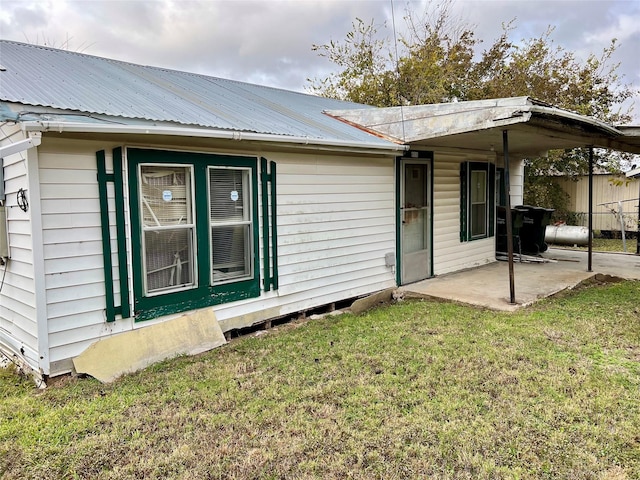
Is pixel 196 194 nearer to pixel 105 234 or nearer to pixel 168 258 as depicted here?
pixel 168 258

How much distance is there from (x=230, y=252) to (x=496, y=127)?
3489mm

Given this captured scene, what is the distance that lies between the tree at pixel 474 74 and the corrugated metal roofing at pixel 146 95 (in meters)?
10.5

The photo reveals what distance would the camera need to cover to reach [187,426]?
10.1 feet

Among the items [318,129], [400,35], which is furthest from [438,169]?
[400,35]

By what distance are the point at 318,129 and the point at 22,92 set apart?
131 inches

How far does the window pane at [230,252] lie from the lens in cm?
490

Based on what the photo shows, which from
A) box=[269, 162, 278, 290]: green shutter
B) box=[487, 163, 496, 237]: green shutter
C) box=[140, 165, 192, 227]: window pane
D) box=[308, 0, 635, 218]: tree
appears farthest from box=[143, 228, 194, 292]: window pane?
box=[308, 0, 635, 218]: tree

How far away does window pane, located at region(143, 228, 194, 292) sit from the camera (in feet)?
14.3

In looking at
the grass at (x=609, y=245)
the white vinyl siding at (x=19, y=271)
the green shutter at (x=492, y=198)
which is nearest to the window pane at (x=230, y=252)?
the white vinyl siding at (x=19, y=271)

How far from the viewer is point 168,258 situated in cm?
452

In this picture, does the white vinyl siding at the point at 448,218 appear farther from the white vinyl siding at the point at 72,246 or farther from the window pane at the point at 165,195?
the white vinyl siding at the point at 72,246

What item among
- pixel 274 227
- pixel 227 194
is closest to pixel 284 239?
pixel 274 227

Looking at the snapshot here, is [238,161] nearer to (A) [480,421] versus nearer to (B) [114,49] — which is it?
(A) [480,421]

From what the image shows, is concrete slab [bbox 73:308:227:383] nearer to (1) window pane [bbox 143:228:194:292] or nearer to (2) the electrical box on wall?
(1) window pane [bbox 143:228:194:292]
